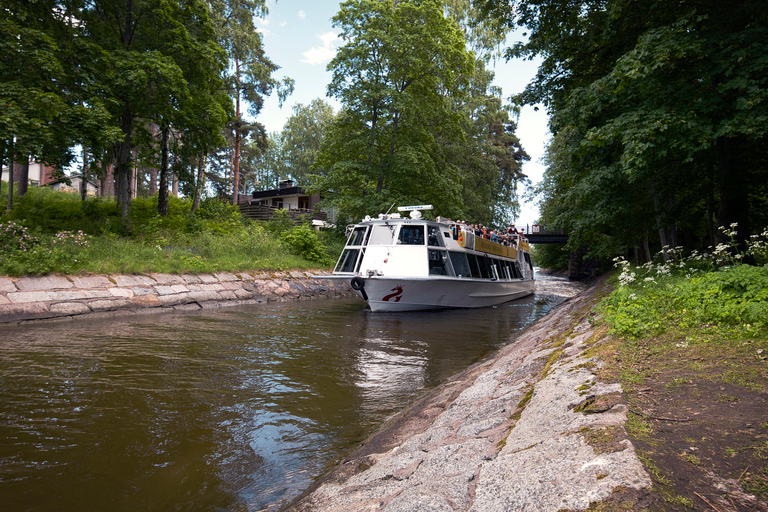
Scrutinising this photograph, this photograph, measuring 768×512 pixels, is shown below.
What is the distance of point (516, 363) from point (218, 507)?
14.7ft

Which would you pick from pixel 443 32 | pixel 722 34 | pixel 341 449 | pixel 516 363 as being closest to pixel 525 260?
pixel 443 32

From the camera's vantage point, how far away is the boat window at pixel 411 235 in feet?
54.6

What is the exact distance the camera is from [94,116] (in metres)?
15.5

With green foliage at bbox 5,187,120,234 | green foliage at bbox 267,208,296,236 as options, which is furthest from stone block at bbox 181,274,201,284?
green foliage at bbox 267,208,296,236

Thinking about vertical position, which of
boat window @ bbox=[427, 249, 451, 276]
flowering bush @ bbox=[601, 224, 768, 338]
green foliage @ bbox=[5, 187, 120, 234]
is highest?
green foliage @ bbox=[5, 187, 120, 234]

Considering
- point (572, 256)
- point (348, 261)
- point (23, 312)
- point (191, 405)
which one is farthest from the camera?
point (572, 256)

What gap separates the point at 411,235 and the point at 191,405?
12.0m

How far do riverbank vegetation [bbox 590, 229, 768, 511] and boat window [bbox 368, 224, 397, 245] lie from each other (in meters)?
10.8

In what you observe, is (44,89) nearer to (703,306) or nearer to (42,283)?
(42,283)

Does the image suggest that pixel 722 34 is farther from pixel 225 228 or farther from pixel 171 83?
pixel 225 228

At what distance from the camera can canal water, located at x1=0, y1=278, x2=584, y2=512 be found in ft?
12.3

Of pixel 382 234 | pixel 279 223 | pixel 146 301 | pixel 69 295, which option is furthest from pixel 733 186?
pixel 279 223

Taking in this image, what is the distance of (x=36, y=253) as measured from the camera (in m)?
12.5

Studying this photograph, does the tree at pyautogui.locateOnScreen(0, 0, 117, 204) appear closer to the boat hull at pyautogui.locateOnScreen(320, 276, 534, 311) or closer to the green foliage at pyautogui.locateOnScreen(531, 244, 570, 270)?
the boat hull at pyautogui.locateOnScreen(320, 276, 534, 311)
